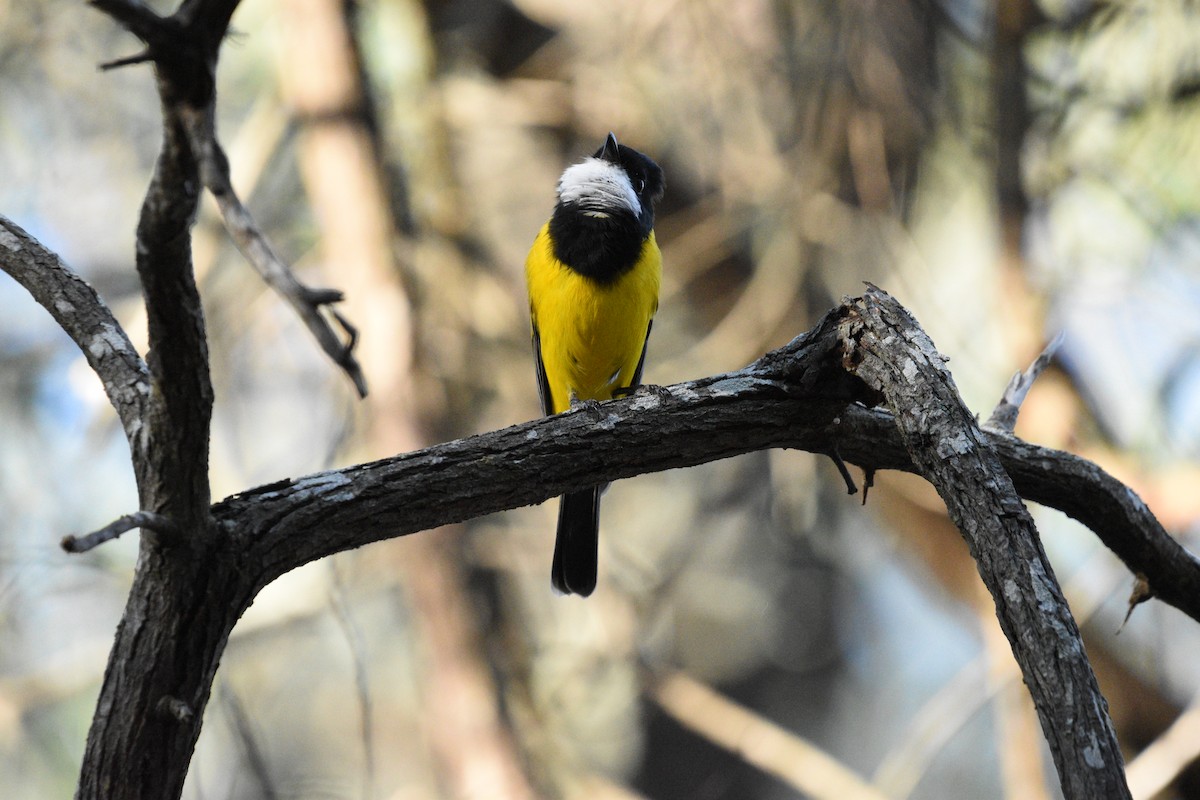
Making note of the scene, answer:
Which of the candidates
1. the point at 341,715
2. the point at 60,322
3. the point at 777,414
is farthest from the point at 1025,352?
the point at 341,715

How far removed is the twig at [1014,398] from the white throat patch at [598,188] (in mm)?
1582

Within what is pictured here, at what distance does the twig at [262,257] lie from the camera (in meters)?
1.19

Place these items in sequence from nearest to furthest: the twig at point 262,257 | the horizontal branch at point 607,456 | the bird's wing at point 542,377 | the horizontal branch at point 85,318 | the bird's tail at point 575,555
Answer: the twig at point 262,257, the horizontal branch at point 85,318, the horizontal branch at point 607,456, the bird's tail at point 575,555, the bird's wing at point 542,377

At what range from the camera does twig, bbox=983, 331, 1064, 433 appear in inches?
109

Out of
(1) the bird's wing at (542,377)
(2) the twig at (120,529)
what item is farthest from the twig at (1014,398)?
(2) the twig at (120,529)

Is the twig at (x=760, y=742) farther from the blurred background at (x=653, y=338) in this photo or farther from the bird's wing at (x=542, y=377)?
the bird's wing at (x=542, y=377)

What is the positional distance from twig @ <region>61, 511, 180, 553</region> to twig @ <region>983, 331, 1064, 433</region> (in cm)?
206

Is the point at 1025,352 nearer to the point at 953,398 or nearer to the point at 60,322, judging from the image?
the point at 953,398

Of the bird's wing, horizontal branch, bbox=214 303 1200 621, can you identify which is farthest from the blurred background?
horizontal branch, bbox=214 303 1200 621

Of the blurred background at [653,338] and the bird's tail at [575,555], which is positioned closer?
the bird's tail at [575,555]

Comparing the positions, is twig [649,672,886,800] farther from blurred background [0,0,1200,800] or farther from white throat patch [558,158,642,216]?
white throat patch [558,158,642,216]

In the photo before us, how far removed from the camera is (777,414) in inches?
92.8

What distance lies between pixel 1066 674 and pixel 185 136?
1572 mm

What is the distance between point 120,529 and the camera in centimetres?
153
